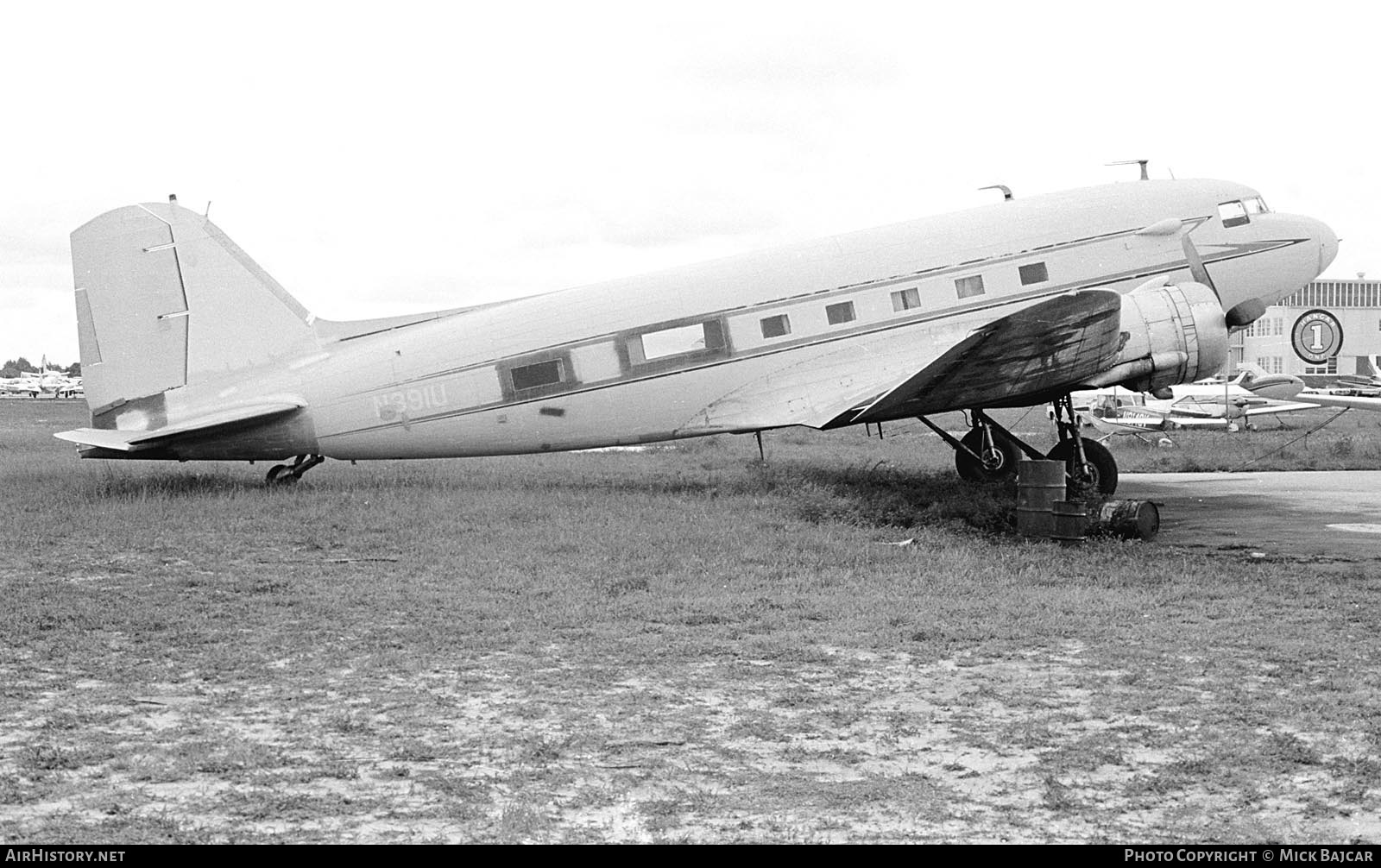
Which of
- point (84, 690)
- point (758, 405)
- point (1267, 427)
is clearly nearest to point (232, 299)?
point (758, 405)

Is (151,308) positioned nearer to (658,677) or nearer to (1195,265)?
(658,677)

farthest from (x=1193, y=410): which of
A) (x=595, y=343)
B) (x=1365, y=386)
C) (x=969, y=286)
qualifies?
(x=595, y=343)

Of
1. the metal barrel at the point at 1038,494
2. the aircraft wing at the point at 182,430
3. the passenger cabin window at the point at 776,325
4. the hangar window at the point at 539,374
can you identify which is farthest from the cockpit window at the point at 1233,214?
the aircraft wing at the point at 182,430

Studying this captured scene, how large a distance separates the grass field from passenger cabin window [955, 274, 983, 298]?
9.15 ft

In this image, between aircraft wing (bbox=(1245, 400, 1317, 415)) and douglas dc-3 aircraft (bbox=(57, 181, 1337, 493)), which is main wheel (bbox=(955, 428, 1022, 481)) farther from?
aircraft wing (bbox=(1245, 400, 1317, 415))

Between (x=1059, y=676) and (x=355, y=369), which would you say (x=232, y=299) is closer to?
(x=355, y=369)

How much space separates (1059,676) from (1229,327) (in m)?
9.28

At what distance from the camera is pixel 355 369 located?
1428 cm

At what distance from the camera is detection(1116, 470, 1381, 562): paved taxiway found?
12094mm

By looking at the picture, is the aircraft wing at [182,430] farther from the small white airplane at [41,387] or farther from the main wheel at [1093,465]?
the small white airplane at [41,387]

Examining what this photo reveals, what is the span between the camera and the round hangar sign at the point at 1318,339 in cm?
3106

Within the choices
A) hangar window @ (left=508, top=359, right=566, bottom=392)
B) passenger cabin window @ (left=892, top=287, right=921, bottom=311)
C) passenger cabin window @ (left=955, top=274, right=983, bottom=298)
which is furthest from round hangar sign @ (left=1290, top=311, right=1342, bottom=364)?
hangar window @ (left=508, top=359, right=566, bottom=392)

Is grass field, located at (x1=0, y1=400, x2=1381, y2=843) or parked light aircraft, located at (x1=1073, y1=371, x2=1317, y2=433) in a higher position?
grass field, located at (x1=0, y1=400, x2=1381, y2=843)

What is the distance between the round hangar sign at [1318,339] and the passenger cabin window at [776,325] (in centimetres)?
2066
